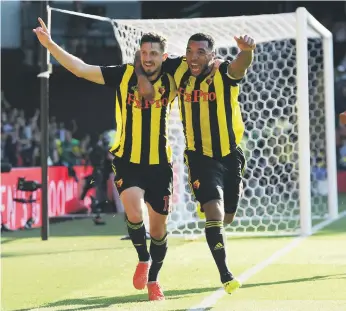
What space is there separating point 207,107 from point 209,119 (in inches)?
3.7

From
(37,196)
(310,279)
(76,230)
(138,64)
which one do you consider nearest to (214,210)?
(138,64)

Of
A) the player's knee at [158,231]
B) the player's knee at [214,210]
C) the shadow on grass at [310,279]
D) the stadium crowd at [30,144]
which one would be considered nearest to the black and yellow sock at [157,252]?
the player's knee at [158,231]

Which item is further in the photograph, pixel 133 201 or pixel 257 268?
pixel 257 268

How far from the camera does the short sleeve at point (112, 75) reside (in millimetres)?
6352

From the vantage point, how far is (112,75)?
20.9 ft

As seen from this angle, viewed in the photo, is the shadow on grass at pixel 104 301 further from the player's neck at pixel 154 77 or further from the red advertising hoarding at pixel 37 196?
the red advertising hoarding at pixel 37 196

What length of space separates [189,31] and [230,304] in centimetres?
649

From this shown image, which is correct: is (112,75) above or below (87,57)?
below

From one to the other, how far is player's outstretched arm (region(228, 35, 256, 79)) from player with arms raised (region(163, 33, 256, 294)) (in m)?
0.01

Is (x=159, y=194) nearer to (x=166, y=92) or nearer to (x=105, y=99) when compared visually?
(x=166, y=92)

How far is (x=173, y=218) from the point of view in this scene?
12945mm

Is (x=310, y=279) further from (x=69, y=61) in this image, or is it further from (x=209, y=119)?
(x=69, y=61)

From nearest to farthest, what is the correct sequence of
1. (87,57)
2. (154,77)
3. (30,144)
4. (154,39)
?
(154,39) < (154,77) < (30,144) < (87,57)

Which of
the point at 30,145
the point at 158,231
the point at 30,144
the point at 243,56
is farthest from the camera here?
the point at 30,144
